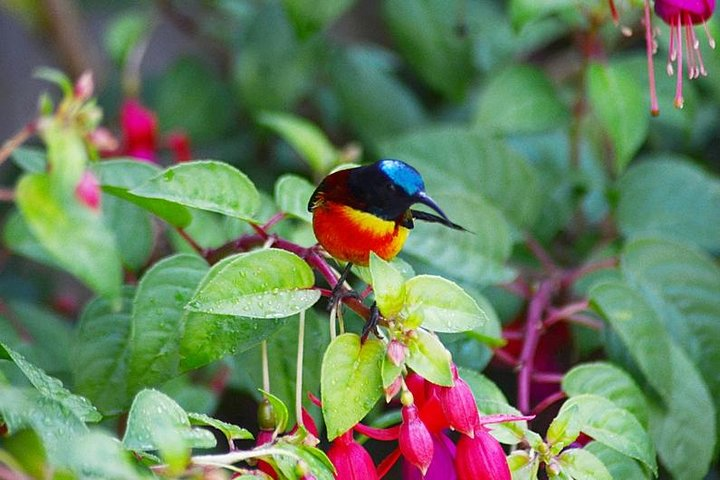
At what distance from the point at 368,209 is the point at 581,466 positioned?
0.60ft

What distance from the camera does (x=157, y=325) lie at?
0.56 meters

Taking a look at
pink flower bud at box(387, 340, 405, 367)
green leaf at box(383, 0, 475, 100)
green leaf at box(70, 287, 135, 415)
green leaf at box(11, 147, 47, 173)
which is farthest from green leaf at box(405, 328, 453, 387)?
green leaf at box(383, 0, 475, 100)

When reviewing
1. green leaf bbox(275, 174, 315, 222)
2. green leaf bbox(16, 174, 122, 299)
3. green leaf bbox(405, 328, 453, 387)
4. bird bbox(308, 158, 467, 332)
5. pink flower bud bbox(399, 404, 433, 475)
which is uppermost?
green leaf bbox(16, 174, 122, 299)

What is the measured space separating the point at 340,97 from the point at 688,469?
26.1 inches

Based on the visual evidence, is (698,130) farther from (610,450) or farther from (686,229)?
(610,450)

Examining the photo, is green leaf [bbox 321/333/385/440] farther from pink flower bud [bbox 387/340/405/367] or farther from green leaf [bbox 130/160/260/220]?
green leaf [bbox 130/160/260/220]

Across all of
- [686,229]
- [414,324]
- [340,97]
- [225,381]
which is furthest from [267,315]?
[340,97]

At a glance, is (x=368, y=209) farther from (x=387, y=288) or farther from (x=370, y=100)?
(x=370, y=100)

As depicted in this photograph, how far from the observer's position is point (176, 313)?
563 millimetres

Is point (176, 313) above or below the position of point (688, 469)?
above

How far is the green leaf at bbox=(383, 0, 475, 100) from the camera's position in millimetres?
1086

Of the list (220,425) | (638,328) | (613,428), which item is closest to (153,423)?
(220,425)

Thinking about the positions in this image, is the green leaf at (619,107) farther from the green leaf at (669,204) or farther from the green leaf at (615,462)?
the green leaf at (615,462)

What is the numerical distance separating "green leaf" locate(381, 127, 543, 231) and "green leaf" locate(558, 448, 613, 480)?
1.35 feet
